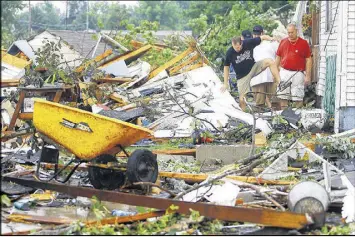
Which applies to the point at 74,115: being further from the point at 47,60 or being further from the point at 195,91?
the point at 195,91

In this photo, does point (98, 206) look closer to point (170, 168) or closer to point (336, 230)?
point (336, 230)

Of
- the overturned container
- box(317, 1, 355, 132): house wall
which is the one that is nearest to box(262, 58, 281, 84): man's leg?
box(317, 1, 355, 132): house wall

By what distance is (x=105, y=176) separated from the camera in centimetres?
936

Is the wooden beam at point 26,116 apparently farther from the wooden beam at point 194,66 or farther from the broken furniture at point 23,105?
the wooden beam at point 194,66

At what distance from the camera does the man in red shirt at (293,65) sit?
16766mm

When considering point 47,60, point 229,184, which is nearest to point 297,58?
point 47,60


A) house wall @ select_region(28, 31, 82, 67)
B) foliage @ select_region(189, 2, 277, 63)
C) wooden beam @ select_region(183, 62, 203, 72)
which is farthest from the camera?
foliage @ select_region(189, 2, 277, 63)

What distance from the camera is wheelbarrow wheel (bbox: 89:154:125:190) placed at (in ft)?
30.3

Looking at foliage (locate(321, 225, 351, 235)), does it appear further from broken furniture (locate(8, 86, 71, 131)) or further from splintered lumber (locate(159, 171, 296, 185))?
broken furniture (locate(8, 86, 71, 131))

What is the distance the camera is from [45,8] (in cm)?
9294

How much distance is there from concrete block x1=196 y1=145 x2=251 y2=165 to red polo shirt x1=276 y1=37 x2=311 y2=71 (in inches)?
229

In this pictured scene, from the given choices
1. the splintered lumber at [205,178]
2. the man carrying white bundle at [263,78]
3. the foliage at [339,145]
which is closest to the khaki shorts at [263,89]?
the man carrying white bundle at [263,78]

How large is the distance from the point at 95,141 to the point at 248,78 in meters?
8.48

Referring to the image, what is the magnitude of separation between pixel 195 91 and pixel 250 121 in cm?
256
